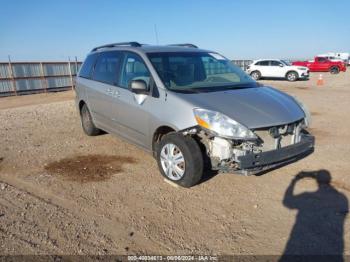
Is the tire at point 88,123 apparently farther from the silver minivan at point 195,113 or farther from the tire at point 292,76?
the tire at point 292,76

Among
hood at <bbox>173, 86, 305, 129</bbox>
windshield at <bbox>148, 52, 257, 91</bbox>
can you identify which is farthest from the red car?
hood at <bbox>173, 86, 305, 129</bbox>

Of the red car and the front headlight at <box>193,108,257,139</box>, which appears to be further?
the red car

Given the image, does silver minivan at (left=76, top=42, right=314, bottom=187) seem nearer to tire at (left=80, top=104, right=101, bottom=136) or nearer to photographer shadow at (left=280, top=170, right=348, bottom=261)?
photographer shadow at (left=280, top=170, right=348, bottom=261)

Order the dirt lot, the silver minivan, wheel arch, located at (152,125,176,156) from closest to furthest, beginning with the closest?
the dirt lot < the silver minivan < wheel arch, located at (152,125,176,156)

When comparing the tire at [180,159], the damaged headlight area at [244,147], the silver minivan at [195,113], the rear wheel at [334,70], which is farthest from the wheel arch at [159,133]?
the rear wheel at [334,70]

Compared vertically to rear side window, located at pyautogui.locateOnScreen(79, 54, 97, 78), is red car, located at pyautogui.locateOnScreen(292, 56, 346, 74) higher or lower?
lower

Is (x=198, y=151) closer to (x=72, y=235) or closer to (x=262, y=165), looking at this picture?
(x=262, y=165)

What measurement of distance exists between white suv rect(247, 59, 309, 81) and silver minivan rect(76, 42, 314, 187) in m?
19.1

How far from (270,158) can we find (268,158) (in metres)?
0.04

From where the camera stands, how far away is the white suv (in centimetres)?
2264

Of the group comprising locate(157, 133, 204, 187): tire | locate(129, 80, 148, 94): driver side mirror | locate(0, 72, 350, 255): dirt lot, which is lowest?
locate(0, 72, 350, 255): dirt lot

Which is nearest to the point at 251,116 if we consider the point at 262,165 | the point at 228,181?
the point at 262,165

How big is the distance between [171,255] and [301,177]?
2.42 metres

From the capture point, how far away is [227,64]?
5395 mm
